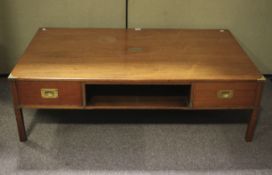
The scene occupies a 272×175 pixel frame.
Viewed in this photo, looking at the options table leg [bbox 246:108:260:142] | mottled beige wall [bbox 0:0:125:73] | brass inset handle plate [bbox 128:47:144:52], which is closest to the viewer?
table leg [bbox 246:108:260:142]

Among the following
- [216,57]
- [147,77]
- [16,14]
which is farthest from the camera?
[16,14]

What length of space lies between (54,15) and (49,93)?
25.9 inches

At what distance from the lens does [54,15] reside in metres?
2.09

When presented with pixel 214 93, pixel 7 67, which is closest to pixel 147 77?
pixel 214 93

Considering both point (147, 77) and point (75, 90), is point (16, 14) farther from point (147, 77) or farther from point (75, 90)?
point (147, 77)

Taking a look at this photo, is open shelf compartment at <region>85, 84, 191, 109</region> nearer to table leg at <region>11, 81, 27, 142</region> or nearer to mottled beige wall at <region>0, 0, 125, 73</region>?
table leg at <region>11, 81, 27, 142</region>

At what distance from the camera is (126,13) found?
6.88 feet

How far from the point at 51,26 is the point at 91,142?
764 millimetres

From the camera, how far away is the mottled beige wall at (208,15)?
208 cm

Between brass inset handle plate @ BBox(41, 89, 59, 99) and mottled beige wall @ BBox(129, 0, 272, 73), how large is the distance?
73 centimetres

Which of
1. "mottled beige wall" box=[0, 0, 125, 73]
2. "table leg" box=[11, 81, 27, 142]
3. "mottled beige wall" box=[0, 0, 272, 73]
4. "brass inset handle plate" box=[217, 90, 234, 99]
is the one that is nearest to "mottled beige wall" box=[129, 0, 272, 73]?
"mottled beige wall" box=[0, 0, 272, 73]

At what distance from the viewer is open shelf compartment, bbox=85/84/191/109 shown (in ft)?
5.48

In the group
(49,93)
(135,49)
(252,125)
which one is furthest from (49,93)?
(252,125)

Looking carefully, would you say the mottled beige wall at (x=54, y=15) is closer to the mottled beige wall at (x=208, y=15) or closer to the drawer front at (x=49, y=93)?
the mottled beige wall at (x=208, y=15)
